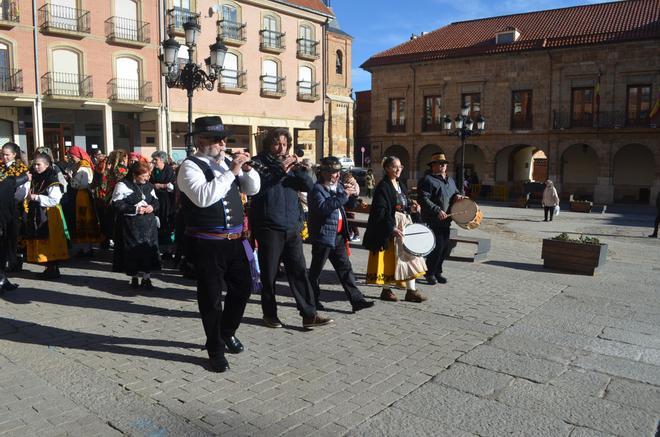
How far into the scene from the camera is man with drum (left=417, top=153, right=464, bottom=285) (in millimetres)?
7449

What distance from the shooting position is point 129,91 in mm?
26938

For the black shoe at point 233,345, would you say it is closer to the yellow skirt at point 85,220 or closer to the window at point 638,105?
the yellow skirt at point 85,220

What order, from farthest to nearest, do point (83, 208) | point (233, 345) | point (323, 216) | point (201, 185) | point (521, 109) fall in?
point (521, 109) → point (83, 208) → point (323, 216) → point (233, 345) → point (201, 185)

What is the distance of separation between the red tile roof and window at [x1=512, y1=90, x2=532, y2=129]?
2576mm

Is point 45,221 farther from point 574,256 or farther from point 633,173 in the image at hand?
point 633,173

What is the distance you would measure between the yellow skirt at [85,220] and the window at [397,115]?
30636mm

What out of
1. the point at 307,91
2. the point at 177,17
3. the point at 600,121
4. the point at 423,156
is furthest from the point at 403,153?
the point at 177,17

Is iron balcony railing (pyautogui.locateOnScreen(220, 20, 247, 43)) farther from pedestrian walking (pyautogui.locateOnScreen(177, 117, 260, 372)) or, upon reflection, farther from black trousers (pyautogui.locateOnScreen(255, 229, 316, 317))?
pedestrian walking (pyautogui.locateOnScreen(177, 117, 260, 372))

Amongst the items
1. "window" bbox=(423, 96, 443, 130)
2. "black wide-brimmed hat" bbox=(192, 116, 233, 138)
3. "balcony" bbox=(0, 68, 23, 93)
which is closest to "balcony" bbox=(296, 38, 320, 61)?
"window" bbox=(423, 96, 443, 130)

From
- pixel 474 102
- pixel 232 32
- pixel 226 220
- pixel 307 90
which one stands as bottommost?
pixel 226 220

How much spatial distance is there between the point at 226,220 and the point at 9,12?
79.6ft

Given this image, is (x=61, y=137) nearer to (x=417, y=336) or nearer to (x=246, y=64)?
(x=246, y=64)

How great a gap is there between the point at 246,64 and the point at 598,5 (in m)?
21.4

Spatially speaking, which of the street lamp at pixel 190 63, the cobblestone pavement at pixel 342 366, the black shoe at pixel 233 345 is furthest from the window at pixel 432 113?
the black shoe at pixel 233 345
